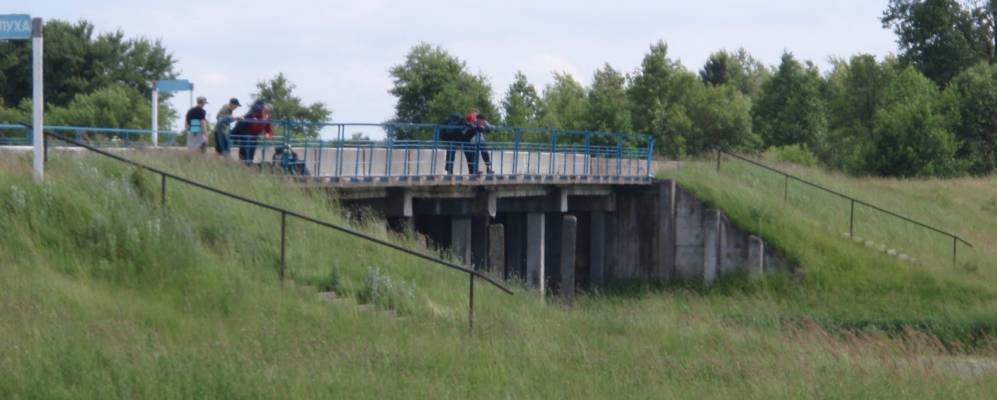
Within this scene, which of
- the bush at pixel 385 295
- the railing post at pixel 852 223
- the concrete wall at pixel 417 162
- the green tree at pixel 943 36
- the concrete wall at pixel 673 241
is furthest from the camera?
the green tree at pixel 943 36

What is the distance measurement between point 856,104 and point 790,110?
3436 millimetres

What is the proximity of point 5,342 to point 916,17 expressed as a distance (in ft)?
217

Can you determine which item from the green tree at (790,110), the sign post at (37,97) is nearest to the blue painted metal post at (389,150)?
the sign post at (37,97)

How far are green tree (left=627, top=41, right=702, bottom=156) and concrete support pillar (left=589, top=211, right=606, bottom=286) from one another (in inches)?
1114

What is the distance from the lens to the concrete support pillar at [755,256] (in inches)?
1324

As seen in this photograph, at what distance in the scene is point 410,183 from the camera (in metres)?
24.5

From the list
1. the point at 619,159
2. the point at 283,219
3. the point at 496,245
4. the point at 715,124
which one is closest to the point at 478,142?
the point at 496,245

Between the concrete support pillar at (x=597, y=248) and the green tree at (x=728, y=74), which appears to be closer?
the concrete support pillar at (x=597, y=248)

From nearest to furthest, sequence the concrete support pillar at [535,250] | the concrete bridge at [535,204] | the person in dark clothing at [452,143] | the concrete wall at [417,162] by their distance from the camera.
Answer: the concrete wall at [417,162]
the concrete bridge at [535,204]
the person in dark clothing at [452,143]
the concrete support pillar at [535,250]

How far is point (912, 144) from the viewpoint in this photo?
54844mm

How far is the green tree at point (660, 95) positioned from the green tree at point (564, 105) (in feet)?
9.04

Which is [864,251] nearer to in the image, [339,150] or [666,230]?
[666,230]

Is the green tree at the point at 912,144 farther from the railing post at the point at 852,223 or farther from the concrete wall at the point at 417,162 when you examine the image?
the concrete wall at the point at 417,162

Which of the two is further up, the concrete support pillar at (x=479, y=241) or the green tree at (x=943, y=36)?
the green tree at (x=943, y=36)
